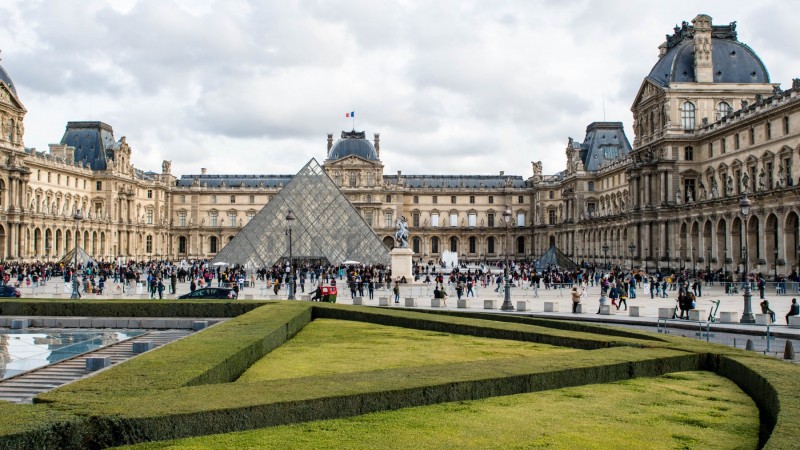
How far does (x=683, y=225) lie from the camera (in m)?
45.3

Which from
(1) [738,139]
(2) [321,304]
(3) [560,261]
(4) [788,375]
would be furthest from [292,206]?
(4) [788,375]

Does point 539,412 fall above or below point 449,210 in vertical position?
below

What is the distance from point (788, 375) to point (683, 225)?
129ft

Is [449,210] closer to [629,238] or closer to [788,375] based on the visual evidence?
[629,238]

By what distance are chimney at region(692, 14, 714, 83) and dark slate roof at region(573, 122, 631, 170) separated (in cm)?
2236

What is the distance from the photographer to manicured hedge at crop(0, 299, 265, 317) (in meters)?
18.6

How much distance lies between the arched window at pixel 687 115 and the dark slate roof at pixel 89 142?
49.6m

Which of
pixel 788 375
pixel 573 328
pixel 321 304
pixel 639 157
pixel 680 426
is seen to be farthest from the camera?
pixel 639 157

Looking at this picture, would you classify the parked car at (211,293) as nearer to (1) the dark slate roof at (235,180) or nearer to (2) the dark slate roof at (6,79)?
(2) the dark slate roof at (6,79)

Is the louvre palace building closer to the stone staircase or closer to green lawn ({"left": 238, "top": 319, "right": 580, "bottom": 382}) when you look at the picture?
green lawn ({"left": 238, "top": 319, "right": 580, "bottom": 382})

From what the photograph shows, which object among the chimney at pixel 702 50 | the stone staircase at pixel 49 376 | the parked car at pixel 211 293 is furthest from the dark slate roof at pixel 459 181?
the stone staircase at pixel 49 376

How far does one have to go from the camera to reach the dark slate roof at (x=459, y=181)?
3477 inches

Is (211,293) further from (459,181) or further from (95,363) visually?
(459,181)

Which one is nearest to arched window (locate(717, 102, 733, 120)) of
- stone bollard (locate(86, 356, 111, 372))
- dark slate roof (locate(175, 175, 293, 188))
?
stone bollard (locate(86, 356, 111, 372))
